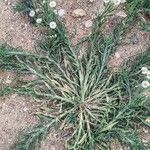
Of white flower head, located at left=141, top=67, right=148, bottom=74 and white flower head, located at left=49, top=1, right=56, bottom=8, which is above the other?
white flower head, located at left=49, top=1, right=56, bottom=8

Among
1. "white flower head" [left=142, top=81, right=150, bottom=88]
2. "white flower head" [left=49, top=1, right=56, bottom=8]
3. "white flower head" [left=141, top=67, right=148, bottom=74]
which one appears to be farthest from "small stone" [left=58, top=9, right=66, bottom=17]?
"white flower head" [left=142, top=81, right=150, bottom=88]

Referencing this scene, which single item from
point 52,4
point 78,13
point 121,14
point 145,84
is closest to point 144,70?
point 145,84

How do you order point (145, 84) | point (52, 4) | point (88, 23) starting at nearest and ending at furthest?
point (145, 84) < point (52, 4) < point (88, 23)

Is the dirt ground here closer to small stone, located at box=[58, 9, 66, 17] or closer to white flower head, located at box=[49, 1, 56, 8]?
small stone, located at box=[58, 9, 66, 17]

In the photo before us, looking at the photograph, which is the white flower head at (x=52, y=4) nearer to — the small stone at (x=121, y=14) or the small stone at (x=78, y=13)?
the small stone at (x=78, y=13)

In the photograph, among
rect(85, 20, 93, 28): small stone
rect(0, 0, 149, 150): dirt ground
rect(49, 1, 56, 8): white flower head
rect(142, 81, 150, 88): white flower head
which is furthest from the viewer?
rect(85, 20, 93, 28): small stone

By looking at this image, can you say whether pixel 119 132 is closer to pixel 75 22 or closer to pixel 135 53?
pixel 135 53

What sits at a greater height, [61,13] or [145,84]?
[61,13]

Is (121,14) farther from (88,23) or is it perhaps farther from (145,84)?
(145,84)

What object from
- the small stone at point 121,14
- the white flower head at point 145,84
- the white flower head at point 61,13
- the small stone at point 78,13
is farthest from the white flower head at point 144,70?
the white flower head at point 61,13
